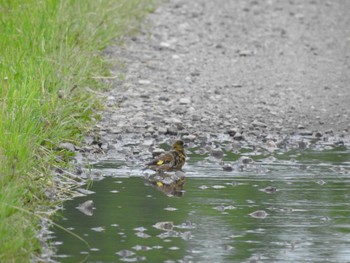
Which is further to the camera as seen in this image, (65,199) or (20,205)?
(65,199)

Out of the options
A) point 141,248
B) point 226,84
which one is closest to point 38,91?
point 141,248

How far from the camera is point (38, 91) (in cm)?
916

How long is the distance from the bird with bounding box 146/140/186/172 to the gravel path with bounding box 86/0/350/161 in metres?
0.98

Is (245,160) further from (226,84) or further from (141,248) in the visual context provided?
(226,84)

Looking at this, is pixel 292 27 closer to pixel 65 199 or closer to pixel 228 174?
pixel 228 174

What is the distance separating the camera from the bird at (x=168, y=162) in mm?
8797

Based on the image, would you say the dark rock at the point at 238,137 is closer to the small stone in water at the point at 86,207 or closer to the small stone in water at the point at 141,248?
the small stone in water at the point at 86,207

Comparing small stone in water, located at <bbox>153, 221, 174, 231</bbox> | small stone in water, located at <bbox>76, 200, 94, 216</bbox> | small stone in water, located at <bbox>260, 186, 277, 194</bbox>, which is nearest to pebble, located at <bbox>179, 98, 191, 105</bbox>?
small stone in water, located at <bbox>260, 186, 277, 194</bbox>

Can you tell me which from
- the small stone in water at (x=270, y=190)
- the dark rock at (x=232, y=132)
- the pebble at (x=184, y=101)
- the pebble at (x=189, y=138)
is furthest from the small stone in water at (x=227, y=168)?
the pebble at (x=184, y=101)

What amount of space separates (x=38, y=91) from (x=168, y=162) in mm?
1348

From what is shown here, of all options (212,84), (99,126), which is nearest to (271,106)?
(212,84)

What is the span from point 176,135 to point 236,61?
4.49 m

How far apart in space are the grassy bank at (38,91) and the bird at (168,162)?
0.78 meters

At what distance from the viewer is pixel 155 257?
619cm
